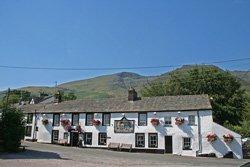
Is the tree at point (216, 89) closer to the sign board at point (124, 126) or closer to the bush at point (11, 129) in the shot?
the sign board at point (124, 126)

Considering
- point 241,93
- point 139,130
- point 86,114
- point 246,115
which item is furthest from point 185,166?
point 241,93

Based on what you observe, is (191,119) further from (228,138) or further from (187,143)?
(228,138)

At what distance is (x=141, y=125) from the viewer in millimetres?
45406

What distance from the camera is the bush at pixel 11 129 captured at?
107 ft

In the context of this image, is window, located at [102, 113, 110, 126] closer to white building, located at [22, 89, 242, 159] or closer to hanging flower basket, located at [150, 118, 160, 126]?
white building, located at [22, 89, 242, 159]

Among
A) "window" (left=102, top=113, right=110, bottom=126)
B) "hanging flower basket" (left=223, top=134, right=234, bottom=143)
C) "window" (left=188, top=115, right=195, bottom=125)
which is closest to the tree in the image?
"window" (left=188, top=115, right=195, bottom=125)

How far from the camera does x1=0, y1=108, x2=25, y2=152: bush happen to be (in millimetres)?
32594

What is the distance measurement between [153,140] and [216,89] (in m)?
22.9

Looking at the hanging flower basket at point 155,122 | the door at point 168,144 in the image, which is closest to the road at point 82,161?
the door at point 168,144

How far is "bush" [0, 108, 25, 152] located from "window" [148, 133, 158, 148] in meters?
16.3

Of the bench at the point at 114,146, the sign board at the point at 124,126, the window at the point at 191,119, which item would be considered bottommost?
the bench at the point at 114,146

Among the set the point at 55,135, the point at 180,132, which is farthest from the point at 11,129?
the point at 180,132

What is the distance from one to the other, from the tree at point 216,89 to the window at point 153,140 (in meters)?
18.2

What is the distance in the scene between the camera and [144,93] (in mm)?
75938
